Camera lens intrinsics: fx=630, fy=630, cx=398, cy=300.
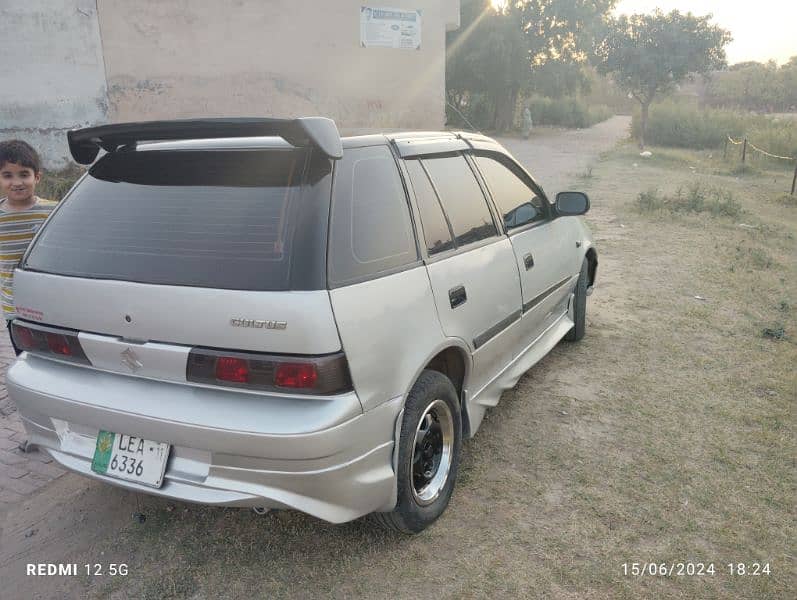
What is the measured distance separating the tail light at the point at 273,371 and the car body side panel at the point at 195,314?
32 millimetres

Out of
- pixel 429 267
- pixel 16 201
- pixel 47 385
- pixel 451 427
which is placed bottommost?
pixel 451 427

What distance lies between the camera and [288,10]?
570 inches

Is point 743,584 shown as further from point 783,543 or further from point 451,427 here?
point 451,427

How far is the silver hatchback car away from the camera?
2168 millimetres

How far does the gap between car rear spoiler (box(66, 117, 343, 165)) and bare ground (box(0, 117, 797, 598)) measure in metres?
1.69

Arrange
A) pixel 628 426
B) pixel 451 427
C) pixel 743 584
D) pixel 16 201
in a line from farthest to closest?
pixel 628 426 → pixel 16 201 → pixel 451 427 → pixel 743 584

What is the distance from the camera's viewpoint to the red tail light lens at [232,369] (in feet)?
7.14

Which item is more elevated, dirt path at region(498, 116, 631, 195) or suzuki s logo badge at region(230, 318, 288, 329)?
suzuki s logo badge at region(230, 318, 288, 329)

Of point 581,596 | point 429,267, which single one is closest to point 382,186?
point 429,267

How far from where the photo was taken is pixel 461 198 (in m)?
3.26

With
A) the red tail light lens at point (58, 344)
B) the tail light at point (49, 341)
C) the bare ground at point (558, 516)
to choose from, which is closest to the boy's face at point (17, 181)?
the tail light at point (49, 341)

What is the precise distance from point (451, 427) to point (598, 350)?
236cm

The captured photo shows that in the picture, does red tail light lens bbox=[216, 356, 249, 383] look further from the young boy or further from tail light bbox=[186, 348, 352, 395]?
the young boy
